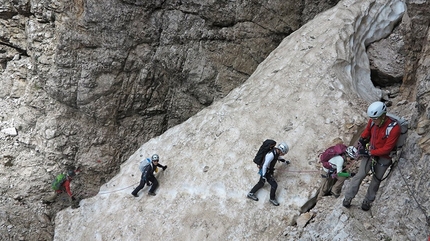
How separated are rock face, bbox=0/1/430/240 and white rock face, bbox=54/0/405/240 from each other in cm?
5

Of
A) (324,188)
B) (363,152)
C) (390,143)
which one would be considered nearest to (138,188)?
(324,188)

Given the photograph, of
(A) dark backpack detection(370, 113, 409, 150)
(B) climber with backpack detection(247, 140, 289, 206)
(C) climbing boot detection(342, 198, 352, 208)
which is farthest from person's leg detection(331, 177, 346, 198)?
(A) dark backpack detection(370, 113, 409, 150)

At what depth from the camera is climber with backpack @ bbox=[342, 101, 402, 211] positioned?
5.98 meters

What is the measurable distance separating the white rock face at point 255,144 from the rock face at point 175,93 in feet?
0.16

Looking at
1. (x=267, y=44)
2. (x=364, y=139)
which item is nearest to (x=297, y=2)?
(x=267, y=44)

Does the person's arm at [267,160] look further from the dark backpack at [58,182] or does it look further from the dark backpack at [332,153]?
the dark backpack at [58,182]

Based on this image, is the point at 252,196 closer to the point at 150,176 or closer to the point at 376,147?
the point at 150,176

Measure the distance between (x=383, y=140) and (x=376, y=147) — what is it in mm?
198

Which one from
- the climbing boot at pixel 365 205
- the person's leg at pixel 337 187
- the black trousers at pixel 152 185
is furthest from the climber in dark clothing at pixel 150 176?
the climbing boot at pixel 365 205

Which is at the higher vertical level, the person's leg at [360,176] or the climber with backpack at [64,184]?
the person's leg at [360,176]

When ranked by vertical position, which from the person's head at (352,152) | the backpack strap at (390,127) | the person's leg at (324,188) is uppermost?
the backpack strap at (390,127)

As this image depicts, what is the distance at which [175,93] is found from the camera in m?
14.9

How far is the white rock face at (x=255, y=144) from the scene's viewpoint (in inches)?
354

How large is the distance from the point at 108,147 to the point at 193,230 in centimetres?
676
